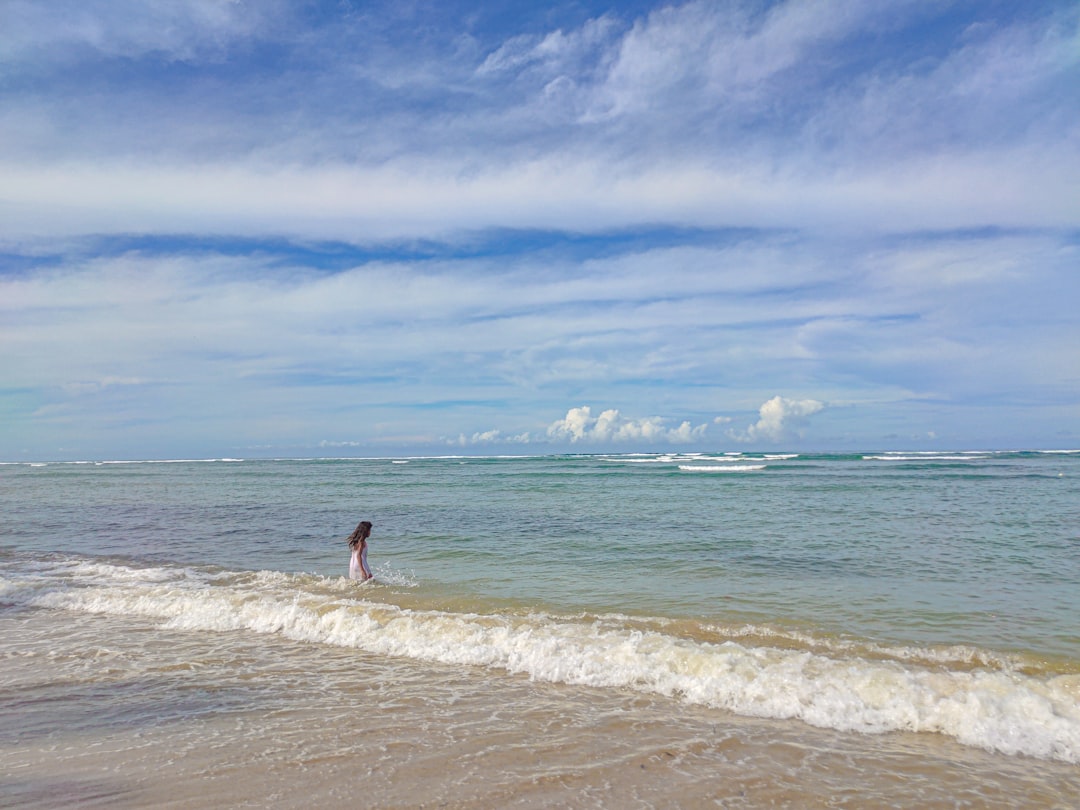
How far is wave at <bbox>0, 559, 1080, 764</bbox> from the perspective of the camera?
6117mm

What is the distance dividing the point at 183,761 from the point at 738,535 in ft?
47.6

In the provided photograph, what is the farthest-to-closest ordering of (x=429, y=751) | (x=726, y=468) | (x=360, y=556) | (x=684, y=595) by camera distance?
1. (x=726, y=468)
2. (x=360, y=556)
3. (x=684, y=595)
4. (x=429, y=751)

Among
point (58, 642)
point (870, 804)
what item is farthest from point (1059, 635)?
point (58, 642)

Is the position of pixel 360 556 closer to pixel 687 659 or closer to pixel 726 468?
pixel 687 659

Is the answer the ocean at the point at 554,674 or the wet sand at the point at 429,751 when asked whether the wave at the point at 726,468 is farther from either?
the wet sand at the point at 429,751

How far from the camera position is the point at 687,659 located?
746 cm

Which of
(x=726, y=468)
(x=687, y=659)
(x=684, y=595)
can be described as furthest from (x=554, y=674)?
(x=726, y=468)

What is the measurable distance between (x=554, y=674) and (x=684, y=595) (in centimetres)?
411

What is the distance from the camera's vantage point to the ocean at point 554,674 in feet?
16.4

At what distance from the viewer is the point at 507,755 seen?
5406 mm

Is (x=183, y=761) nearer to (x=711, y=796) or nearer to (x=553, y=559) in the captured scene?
(x=711, y=796)

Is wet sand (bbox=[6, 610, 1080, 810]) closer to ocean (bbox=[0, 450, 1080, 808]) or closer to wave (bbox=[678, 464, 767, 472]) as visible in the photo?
ocean (bbox=[0, 450, 1080, 808])

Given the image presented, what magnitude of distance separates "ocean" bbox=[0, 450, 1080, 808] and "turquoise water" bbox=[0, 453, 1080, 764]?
0.05m

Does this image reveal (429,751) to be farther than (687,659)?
No
